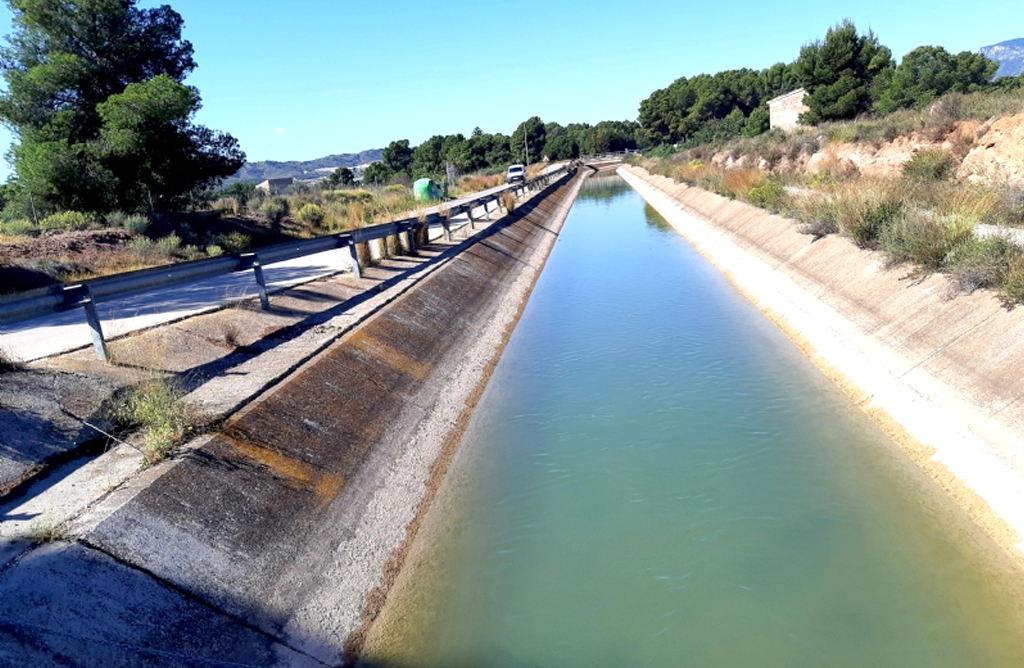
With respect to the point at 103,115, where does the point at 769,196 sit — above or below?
below

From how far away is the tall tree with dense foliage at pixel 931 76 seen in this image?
44.6 metres

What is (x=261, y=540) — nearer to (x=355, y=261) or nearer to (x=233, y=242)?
(x=355, y=261)

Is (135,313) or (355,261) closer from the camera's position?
(135,313)

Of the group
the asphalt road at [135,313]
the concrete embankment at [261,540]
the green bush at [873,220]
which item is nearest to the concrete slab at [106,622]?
the concrete embankment at [261,540]

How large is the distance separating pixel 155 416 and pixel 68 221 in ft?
71.8

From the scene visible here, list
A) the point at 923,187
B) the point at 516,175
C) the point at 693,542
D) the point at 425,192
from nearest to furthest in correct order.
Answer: the point at 693,542, the point at 923,187, the point at 425,192, the point at 516,175

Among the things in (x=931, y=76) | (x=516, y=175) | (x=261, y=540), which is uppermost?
(x=931, y=76)

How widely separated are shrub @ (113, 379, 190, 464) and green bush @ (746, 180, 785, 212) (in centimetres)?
1918

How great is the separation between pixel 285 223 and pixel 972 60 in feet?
208

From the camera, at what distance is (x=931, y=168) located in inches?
781

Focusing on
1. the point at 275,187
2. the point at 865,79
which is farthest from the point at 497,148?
the point at 865,79

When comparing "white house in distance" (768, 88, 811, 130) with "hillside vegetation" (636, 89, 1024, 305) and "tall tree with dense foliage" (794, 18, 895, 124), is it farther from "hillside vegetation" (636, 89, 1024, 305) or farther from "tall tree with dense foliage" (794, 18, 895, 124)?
"hillside vegetation" (636, 89, 1024, 305)

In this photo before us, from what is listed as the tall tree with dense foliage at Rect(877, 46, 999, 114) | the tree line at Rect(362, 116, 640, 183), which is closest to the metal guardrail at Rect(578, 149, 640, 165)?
the tree line at Rect(362, 116, 640, 183)

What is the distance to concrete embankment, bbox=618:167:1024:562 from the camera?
7129mm
